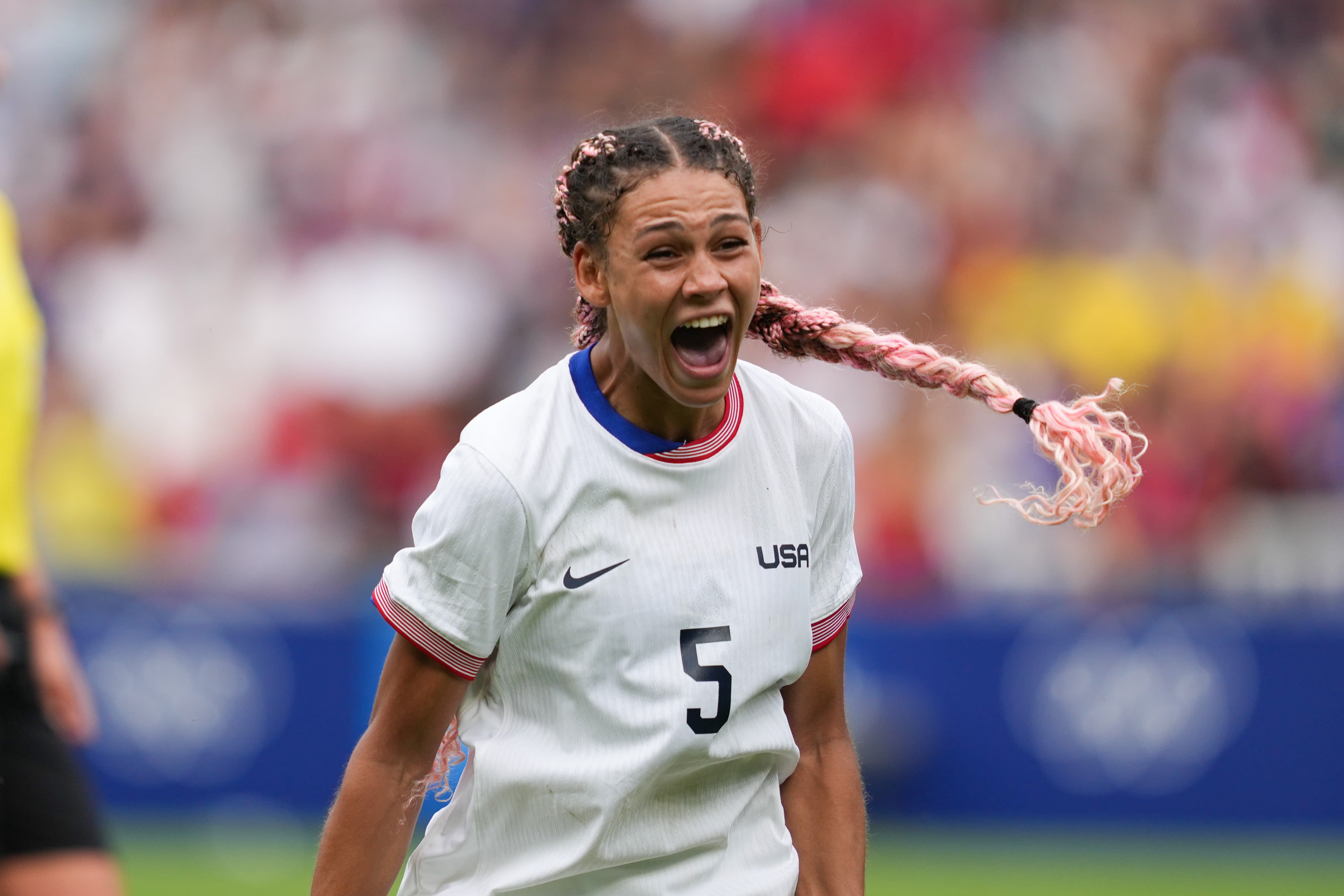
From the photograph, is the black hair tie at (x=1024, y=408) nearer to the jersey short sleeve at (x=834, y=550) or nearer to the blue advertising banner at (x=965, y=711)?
the jersey short sleeve at (x=834, y=550)

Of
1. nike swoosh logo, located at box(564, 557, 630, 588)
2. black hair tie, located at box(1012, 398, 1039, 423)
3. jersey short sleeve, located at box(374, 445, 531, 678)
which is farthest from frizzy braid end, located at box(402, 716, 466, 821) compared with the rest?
black hair tie, located at box(1012, 398, 1039, 423)

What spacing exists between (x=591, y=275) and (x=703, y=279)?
25 centimetres

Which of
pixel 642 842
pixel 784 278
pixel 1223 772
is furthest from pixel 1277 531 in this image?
pixel 642 842

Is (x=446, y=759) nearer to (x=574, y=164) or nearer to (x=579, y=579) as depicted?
(x=579, y=579)

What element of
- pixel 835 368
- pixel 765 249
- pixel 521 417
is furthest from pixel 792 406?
pixel 835 368

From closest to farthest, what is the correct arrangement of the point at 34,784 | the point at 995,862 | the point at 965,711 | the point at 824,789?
1. the point at 824,789
2. the point at 34,784
3. the point at 995,862
4. the point at 965,711

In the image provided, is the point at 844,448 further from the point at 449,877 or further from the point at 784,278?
the point at 784,278

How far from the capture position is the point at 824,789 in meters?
3.44

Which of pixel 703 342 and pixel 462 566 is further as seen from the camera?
pixel 703 342

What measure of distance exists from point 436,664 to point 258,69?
30.6 feet

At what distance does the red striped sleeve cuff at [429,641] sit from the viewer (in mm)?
3012

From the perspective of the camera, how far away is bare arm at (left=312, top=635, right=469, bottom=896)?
3.05 m

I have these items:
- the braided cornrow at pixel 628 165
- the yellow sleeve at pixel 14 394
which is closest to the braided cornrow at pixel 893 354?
the braided cornrow at pixel 628 165

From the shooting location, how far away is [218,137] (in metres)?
11.3
